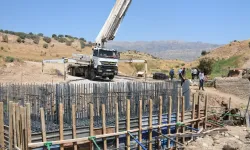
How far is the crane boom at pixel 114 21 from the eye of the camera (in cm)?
2219

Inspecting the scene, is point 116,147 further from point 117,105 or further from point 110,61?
point 110,61

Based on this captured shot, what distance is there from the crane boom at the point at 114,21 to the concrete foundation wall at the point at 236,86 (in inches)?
321

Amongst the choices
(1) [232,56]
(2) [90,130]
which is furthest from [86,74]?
(1) [232,56]

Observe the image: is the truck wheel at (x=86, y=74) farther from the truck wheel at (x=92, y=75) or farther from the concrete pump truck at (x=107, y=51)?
the truck wheel at (x=92, y=75)

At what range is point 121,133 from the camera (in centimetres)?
1059

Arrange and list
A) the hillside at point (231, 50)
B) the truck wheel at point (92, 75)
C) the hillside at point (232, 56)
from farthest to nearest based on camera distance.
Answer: the hillside at point (231, 50)
the hillside at point (232, 56)
the truck wheel at point (92, 75)

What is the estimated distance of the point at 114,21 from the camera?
73.3 feet

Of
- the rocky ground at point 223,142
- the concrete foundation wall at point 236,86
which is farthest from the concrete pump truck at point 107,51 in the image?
the rocky ground at point 223,142

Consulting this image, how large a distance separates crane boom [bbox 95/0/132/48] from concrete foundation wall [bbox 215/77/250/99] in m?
8.17

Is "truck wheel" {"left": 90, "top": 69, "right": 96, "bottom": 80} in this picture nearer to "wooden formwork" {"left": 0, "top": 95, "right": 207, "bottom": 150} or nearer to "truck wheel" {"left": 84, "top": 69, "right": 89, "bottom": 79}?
"truck wheel" {"left": 84, "top": 69, "right": 89, "bottom": 79}

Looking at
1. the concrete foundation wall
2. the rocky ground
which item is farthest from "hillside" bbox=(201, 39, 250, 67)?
the rocky ground

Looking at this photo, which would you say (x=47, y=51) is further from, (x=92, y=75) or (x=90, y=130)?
(x=90, y=130)

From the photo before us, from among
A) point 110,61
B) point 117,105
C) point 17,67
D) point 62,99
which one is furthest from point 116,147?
point 17,67

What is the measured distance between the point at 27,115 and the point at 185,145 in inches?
256
